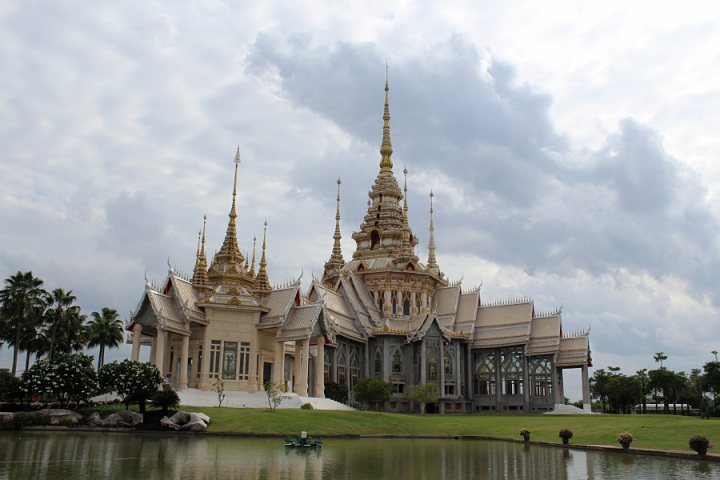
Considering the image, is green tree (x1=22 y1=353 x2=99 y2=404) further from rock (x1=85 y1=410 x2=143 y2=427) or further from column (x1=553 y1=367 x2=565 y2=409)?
column (x1=553 y1=367 x2=565 y2=409)

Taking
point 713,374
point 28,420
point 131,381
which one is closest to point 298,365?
point 131,381

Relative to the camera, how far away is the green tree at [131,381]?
34.5m

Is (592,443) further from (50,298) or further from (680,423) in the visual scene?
(50,298)

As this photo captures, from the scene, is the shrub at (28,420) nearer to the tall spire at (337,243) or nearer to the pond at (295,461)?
the pond at (295,461)

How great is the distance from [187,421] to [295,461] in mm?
13503

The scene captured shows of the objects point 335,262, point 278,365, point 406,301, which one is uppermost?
point 335,262

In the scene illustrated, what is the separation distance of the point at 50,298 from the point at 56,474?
33719mm

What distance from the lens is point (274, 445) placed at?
26.2 metres

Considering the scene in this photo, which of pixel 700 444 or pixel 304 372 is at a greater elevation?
pixel 304 372

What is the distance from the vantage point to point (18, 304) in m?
44.0

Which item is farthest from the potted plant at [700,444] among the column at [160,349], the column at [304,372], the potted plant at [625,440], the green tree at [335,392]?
the green tree at [335,392]

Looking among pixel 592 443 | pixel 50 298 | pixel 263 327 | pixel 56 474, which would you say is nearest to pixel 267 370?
pixel 263 327

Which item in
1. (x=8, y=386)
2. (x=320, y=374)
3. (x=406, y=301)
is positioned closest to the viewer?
(x=8, y=386)

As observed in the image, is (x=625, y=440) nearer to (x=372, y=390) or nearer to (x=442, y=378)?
(x=372, y=390)
